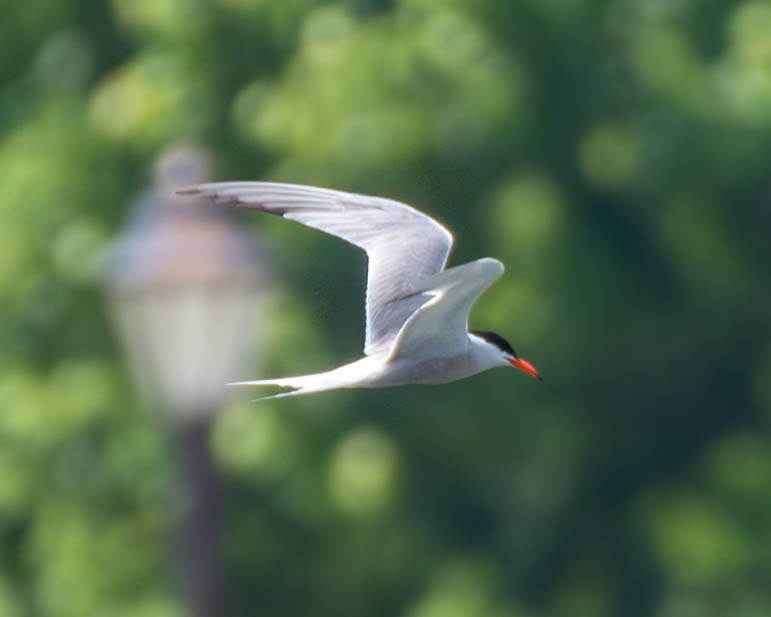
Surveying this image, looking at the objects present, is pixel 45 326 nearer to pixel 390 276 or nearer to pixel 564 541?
pixel 564 541

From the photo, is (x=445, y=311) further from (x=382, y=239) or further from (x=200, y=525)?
(x=200, y=525)

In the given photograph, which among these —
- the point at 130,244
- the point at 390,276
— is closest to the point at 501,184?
the point at 130,244

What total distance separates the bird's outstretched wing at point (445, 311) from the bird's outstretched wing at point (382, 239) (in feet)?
0.72

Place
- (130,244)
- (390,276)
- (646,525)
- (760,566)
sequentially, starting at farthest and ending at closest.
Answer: (646,525) < (760,566) < (130,244) < (390,276)

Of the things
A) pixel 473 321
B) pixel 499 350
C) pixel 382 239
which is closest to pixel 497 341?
pixel 499 350

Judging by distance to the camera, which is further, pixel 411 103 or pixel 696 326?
pixel 696 326

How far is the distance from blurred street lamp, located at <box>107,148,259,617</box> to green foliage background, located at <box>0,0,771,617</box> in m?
2.59

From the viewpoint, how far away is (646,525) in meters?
11.7

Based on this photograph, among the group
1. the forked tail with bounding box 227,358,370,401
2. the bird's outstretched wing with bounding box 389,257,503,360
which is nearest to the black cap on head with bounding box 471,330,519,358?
the bird's outstretched wing with bounding box 389,257,503,360

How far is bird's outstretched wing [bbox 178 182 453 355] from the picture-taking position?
16.0 feet

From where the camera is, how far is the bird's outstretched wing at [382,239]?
16.0ft

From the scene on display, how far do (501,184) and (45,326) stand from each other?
9.08 feet

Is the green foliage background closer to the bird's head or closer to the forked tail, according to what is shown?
the bird's head

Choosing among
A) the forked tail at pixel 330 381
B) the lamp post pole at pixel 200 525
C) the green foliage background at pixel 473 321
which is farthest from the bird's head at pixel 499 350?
the green foliage background at pixel 473 321
